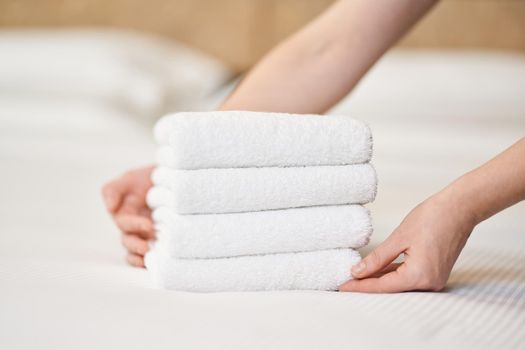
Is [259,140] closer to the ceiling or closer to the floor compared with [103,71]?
closer to the floor

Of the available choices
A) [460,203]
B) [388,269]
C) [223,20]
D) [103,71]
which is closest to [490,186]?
[460,203]

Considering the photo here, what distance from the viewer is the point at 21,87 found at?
2.12 metres

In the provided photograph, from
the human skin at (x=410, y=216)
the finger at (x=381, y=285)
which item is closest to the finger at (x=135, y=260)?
the human skin at (x=410, y=216)

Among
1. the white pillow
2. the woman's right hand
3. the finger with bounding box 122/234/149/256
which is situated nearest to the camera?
the finger with bounding box 122/234/149/256

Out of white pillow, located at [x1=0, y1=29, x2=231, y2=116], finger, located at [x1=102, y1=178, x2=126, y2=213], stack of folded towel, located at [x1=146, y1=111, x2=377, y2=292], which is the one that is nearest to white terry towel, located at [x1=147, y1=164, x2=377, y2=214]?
stack of folded towel, located at [x1=146, y1=111, x2=377, y2=292]

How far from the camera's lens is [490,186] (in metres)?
0.67

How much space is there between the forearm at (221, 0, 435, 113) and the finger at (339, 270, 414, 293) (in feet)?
1.20

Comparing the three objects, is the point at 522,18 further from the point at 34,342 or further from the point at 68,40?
the point at 34,342

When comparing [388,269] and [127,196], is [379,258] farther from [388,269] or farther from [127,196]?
[127,196]

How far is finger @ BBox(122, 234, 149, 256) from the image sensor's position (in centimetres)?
81

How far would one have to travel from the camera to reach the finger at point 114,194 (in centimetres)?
93

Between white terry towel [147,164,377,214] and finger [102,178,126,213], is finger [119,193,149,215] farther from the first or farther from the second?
white terry towel [147,164,377,214]

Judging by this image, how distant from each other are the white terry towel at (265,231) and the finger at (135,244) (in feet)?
0.33

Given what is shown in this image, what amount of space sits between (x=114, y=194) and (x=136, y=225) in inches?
4.6
